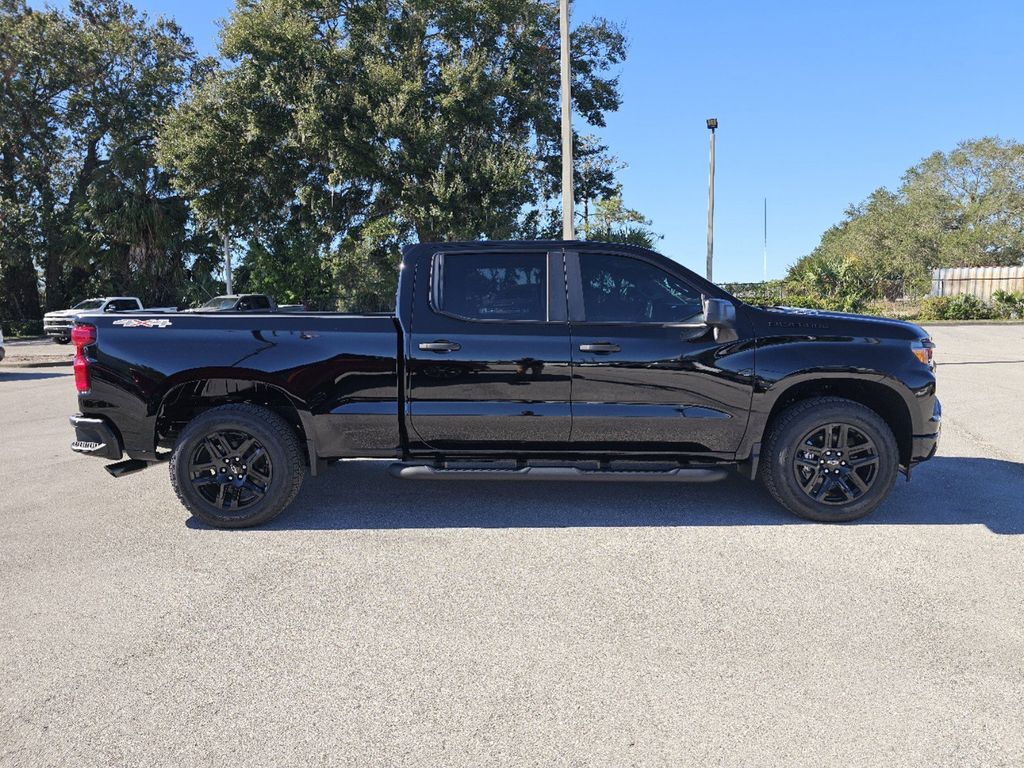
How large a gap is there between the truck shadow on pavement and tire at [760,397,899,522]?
0.18m

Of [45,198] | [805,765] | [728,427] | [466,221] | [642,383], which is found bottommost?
[805,765]

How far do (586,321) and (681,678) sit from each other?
8.10 feet

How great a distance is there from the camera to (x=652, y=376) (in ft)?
15.4

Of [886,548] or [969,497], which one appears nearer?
[886,548]

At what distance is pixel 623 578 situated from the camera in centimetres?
391

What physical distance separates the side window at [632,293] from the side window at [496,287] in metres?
0.31

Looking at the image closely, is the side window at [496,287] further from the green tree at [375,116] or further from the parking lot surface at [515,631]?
the green tree at [375,116]

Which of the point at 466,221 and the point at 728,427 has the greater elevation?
the point at 466,221

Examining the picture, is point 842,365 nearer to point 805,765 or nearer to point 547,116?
point 805,765

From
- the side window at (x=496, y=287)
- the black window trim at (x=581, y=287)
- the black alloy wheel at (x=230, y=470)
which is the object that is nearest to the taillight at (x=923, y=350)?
the black window trim at (x=581, y=287)

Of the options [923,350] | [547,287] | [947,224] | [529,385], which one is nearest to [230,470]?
[529,385]

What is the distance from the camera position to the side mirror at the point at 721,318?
452 centimetres

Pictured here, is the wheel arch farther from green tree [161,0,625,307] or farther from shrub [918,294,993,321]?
shrub [918,294,993,321]

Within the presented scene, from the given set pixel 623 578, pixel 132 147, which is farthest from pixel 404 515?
pixel 132 147
